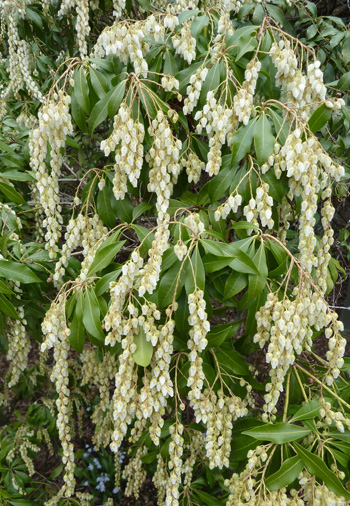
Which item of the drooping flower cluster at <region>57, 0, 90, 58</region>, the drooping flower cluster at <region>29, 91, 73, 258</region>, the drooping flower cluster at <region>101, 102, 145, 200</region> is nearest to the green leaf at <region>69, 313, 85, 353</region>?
the drooping flower cluster at <region>29, 91, 73, 258</region>

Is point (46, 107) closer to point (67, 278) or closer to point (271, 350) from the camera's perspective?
point (67, 278)

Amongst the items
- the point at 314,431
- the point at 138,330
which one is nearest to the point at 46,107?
→ the point at 138,330

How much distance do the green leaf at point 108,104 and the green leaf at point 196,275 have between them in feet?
2.89

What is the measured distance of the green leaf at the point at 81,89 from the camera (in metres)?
2.24

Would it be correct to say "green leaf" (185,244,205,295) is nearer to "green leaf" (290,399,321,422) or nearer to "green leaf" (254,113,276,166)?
"green leaf" (254,113,276,166)

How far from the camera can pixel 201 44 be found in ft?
8.11

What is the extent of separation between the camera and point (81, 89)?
226 cm

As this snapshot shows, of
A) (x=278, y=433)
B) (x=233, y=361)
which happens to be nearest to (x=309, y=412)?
(x=278, y=433)

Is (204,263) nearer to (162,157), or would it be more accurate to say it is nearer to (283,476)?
(162,157)

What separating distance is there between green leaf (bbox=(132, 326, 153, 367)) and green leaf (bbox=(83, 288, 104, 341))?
235mm

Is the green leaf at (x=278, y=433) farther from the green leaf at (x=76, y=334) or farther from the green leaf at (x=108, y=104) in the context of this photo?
the green leaf at (x=108, y=104)

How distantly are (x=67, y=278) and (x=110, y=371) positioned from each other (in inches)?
26.8

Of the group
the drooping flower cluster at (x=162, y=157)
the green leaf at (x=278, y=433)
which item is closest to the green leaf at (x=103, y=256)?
the drooping flower cluster at (x=162, y=157)

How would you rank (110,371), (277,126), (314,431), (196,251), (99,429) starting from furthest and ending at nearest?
1. (99,429)
2. (110,371)
3. (277,126)
4. (314,431)
5. (196,251)
